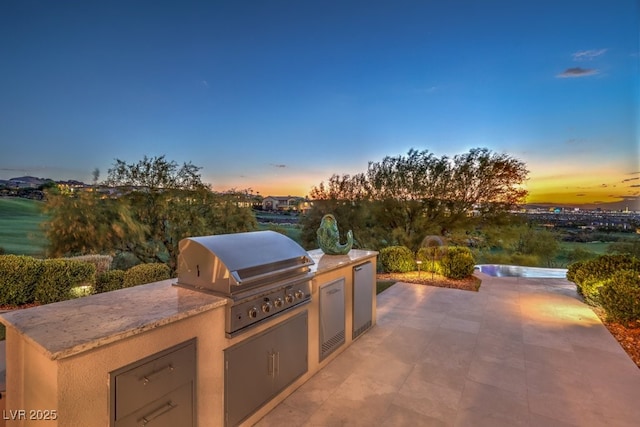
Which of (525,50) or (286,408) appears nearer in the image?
(286,408)

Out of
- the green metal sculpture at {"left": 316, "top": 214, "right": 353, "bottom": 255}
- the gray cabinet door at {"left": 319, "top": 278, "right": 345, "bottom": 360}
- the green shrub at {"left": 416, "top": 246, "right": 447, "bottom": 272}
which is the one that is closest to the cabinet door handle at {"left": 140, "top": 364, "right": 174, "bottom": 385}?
the gray cabinet door at {"left": 319, "top": 278, "right": 345, "bottom": 360}

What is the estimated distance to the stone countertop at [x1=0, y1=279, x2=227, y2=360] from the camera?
48.9 inches

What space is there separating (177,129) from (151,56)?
6.90ft

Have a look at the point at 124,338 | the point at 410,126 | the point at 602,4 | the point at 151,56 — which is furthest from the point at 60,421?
the point at 410,126

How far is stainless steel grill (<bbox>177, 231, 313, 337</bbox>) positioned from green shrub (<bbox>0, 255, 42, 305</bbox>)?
16.4 ft

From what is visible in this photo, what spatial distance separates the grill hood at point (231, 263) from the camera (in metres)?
1.97

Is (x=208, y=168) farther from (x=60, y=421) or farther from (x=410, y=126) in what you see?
(x=60, y=421)

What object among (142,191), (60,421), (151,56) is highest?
(151,56)

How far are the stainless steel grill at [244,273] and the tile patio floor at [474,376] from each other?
2.96 feet

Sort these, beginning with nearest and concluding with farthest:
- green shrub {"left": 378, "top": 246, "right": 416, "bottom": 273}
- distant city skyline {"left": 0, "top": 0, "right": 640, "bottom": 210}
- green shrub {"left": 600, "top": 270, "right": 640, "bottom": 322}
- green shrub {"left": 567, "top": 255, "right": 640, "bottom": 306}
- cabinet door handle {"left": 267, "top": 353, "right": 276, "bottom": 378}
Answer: cabinet door handle {"left": 267, "top": 353, "right": 276, "bottom": 378} → green shrub {"left": 600, "top": 270, "right": 640, "bottom": 322} → green shrub {"left": 567, "top": 255, "right": 640, "bottom": 306} → distant city skyline {"left": 0, "top": 0, "right": 640, "bottom": 210} → green shrub {"left": 378, "top": 246, "right": 416, "bottom": 273}

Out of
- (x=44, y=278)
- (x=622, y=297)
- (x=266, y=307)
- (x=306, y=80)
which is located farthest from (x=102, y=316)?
(x=306, y=80)

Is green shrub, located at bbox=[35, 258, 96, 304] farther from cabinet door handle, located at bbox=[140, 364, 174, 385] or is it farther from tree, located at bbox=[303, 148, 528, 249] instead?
tree, located at bbox=[303, 148, 528, 249]

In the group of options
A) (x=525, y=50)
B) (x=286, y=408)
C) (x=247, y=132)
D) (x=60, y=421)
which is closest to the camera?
(x=60, y=421)

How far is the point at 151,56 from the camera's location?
6.57 metres
